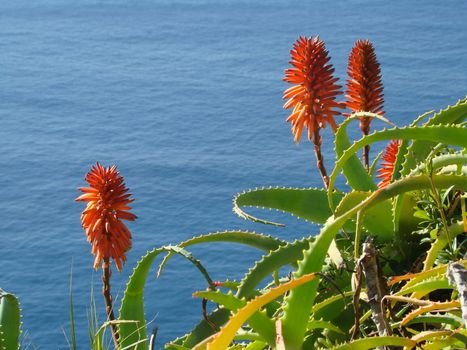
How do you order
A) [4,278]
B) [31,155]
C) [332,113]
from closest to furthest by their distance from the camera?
[332,113] < [4,278] < [31,155]

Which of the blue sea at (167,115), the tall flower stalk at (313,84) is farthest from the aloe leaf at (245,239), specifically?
the blue sea at (167,115)

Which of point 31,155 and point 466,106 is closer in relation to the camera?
point 466,106

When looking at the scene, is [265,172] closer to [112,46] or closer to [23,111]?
[23,111]

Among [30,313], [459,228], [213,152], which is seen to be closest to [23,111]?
[213,152]

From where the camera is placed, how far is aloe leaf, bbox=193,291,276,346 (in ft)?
2.54

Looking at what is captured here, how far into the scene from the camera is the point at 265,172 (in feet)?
26.4

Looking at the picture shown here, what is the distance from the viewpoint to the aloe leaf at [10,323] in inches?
39.5

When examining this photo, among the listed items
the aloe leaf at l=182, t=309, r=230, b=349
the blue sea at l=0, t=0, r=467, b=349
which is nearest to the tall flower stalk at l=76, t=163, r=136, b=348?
the aloe leaf at l=182, t=309, r=230, b=349

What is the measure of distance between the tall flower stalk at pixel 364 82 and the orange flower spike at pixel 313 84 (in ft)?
0.12

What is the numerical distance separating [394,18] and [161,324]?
7129mm

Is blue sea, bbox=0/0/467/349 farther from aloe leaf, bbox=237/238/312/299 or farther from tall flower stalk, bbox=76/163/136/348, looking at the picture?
aloe leaf, bbox=237/238/312/299

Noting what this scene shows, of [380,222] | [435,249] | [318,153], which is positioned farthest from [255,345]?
[318,153]

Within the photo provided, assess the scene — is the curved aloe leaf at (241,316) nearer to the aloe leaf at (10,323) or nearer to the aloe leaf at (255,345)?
the aloe leaf at (255,345)

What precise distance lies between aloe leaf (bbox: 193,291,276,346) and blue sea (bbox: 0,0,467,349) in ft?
15.5
